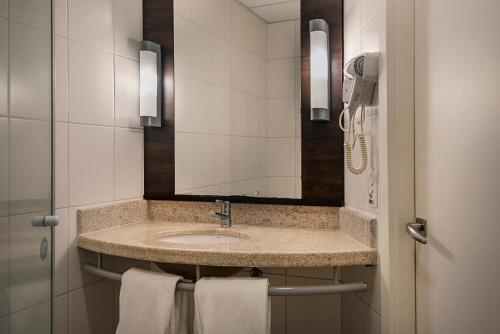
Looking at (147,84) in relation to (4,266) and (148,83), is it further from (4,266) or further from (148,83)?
(4,266)

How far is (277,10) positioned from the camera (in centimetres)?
172

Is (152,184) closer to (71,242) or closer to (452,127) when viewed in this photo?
(71,242)

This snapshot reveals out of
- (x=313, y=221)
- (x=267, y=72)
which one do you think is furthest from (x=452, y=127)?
(x=267, y=72)

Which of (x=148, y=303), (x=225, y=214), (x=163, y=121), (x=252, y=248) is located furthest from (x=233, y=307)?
(x=163, y=121)

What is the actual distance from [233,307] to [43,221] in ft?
2.26

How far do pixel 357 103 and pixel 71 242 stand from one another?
129cm

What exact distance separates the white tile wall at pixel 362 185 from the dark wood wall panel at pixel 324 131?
0.04 m

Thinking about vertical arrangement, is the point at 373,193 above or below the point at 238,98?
below

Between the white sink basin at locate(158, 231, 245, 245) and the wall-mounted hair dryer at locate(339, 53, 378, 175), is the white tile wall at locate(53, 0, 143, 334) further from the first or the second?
the wall-mounted hair dryer at locate(339, 53, 378, 175)

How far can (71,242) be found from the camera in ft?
5.28

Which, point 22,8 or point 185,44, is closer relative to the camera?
point 22,8

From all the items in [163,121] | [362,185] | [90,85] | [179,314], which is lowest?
[179,314]

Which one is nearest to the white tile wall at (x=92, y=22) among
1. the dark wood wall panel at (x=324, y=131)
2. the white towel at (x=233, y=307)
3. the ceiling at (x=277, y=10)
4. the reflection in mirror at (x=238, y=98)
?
the reflection in mirror at (x=238, y=98)

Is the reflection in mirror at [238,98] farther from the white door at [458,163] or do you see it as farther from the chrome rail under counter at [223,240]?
the white door at [458,163]
